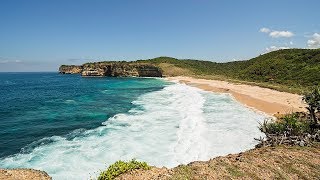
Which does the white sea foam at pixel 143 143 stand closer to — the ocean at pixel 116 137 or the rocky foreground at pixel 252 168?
the ocean at pixel 116 137

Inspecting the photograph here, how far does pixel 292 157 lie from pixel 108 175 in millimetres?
8861

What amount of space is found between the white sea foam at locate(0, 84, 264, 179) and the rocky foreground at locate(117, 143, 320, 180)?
6162mm

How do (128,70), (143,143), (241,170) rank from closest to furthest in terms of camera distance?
1. (241,170)
2. (143,143)
3. (128,70)

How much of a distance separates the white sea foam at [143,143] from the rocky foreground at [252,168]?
243 inches

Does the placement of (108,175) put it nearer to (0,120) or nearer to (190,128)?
(190,128)

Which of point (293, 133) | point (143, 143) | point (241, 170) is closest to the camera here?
point (241, 170)

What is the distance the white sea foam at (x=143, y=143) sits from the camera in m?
20.5

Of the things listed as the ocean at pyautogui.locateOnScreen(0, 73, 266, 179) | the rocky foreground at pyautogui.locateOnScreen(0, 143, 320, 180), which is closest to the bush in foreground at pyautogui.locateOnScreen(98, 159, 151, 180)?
the rocky foreground at pyautogui.locateOnScreen(0, 143, 320, 180)

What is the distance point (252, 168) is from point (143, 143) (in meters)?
13.4

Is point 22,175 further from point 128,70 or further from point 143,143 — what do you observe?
point 128,70

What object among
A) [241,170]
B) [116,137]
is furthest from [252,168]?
[116,137]

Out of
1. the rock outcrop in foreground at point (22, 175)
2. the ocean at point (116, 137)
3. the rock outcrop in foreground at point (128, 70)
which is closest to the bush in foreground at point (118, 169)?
the rock outcrop in foreground at point (22, 175)

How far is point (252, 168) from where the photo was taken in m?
12.8

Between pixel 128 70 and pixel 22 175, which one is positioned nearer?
pixel 22 175
